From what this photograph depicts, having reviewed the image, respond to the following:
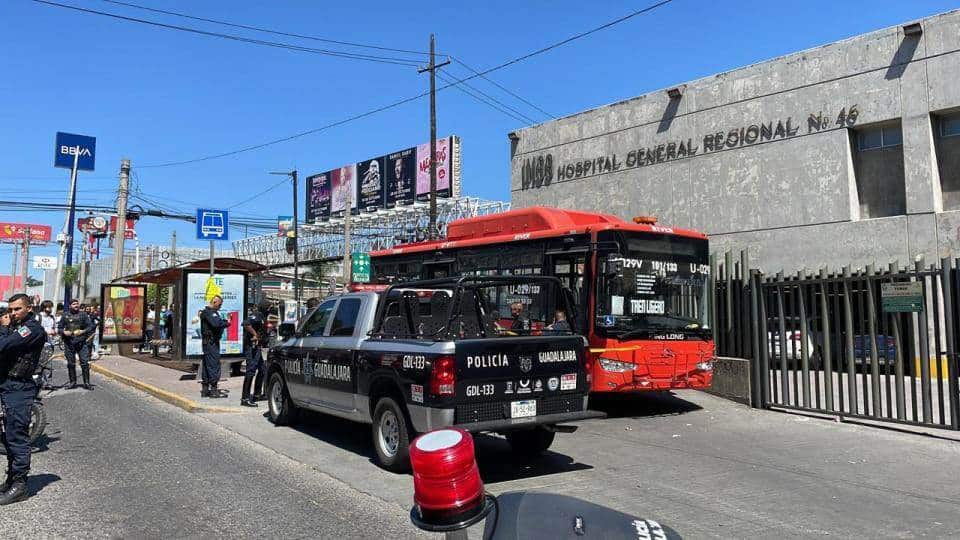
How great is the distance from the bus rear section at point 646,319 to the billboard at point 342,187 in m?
47.1

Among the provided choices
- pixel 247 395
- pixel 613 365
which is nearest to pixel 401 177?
pixel 247 395

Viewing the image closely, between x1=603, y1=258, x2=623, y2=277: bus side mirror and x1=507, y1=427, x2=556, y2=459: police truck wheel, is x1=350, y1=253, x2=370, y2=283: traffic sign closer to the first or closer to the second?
x1=603, y1=258, x2=623, y2=277: bus side mirror

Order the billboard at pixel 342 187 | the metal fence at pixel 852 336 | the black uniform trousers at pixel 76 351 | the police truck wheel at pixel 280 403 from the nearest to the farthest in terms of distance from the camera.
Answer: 1. the metal fence at pixel 852 336
2. the police truck wheel at pixel 280 403
3. the black uniform trousers at pixel 76 351
4. the billboard at pixel 342 187

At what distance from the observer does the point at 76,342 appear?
14852 millimetres

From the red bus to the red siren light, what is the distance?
779 centimetres

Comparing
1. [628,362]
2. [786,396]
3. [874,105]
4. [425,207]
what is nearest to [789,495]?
[628,362]

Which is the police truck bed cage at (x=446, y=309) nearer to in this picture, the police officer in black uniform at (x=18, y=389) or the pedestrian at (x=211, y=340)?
the police officer in black uniform at (x=18, y=389)

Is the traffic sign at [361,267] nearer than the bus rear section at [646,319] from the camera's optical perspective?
No

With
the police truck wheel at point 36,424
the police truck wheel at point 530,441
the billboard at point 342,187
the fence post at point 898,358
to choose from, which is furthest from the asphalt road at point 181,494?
the billboard at point 342,187

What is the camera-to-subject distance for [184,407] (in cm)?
1198

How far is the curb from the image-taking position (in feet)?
37.6

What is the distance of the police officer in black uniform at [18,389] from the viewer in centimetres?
619

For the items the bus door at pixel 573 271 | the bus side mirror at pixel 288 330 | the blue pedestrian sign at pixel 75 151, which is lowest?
the bus side mirror at pixel 288 330

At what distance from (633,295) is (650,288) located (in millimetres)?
370
